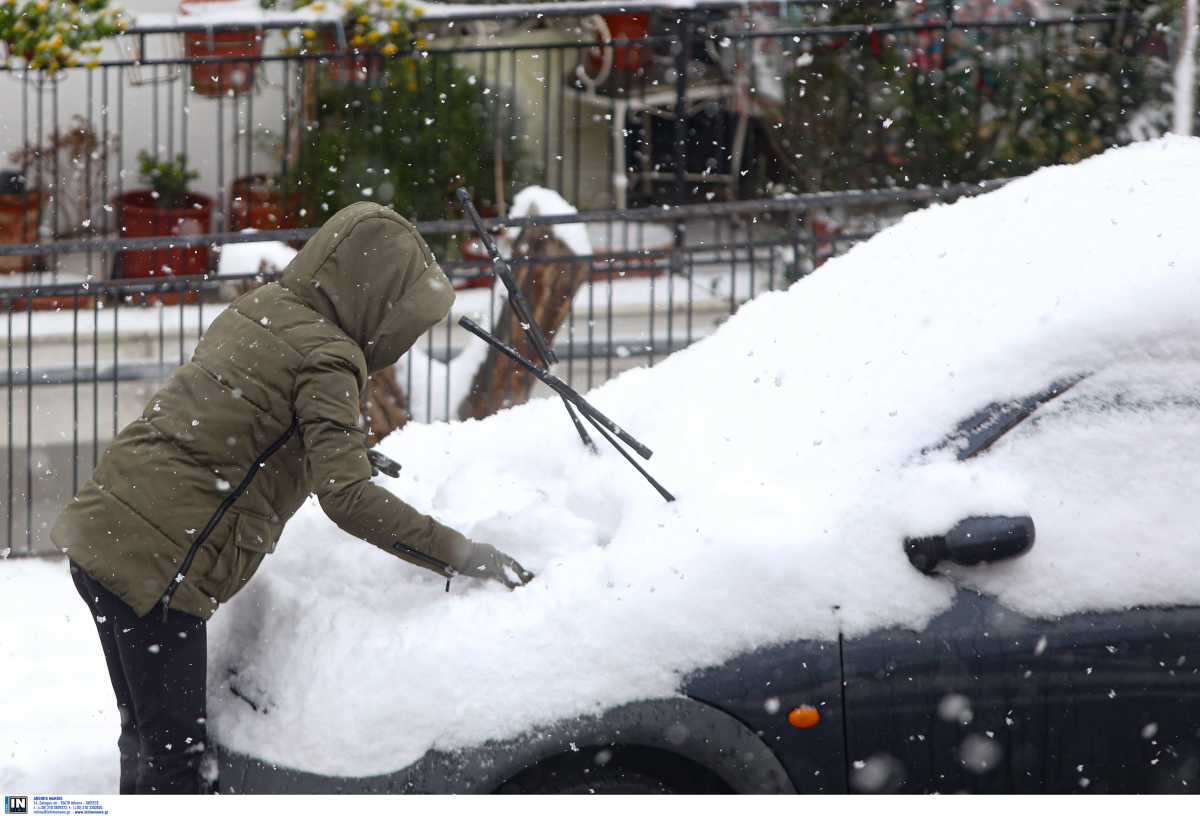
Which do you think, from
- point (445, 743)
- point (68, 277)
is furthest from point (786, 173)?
point (445, 743)

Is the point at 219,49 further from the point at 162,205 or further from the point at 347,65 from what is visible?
the point at 162,205

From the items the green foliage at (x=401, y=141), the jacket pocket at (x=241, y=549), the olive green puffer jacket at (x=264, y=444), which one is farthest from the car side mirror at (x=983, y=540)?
the green foliage at (x=401, y=141)

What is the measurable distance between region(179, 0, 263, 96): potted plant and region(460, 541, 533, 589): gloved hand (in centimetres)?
623

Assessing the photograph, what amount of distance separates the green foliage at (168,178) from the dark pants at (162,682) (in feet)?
20.7

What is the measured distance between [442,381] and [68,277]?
3583 millimetres

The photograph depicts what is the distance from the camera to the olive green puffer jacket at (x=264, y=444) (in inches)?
128

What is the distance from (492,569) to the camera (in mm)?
3324

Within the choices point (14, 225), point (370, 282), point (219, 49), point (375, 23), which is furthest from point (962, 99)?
point (370, 282)

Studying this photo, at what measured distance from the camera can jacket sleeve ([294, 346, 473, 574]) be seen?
10.5 ft

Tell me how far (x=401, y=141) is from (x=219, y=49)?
4.55 feet

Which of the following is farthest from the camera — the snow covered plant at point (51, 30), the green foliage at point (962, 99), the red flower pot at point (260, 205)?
the red flower pot at point (260, 205)

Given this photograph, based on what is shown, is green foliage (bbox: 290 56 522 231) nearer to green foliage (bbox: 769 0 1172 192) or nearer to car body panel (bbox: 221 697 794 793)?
green foliage (bbox: 769 0 1172 192)

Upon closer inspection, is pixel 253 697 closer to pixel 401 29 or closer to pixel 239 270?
pixel 239 270

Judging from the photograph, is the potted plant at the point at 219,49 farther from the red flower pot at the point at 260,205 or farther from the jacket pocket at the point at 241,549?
the jacket pocket at the point at 241,549
